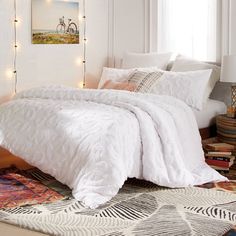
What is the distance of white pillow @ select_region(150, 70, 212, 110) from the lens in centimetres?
457

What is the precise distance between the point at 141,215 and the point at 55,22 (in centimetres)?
305

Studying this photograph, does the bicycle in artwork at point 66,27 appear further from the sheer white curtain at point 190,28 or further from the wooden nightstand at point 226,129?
the wooden nightstand at point 226,129

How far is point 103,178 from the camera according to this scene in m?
3.19

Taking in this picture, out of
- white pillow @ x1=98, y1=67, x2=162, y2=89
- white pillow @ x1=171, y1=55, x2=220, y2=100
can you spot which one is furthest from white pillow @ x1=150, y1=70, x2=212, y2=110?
white pillow @ x1=98, y1=67, x2=162, y2=89

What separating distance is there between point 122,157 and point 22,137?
927mm

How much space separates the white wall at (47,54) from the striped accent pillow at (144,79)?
1.08 meters

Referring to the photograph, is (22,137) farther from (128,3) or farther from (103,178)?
(128,3)

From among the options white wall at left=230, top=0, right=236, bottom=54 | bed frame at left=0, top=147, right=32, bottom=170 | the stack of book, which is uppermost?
white wall at left=230, top=0, right=236, bottom=54

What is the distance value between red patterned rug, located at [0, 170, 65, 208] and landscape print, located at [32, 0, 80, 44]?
200 centimetres

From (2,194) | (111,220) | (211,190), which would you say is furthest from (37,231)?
(211,190)

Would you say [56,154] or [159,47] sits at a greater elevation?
[159,47]

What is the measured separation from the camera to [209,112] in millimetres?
4691

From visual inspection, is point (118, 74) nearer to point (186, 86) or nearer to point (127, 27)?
point (186, 86)

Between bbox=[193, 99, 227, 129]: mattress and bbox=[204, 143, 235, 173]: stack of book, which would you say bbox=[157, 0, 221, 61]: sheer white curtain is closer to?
bbox=[193, 99, 227, 129]: mattress
